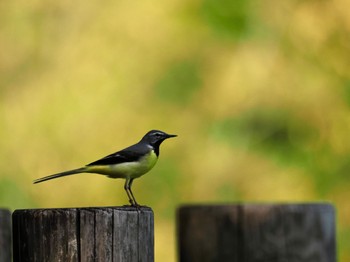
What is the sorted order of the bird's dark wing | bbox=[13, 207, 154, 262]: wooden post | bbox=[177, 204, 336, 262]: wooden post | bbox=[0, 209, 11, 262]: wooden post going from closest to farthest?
bbox=[13, 207, 154, 262]: wooden post
bbox=[0, 209, 11, 262]: wooden post
the bird's dark wing
bbox=[177, 204, 336, 262]: wooden post

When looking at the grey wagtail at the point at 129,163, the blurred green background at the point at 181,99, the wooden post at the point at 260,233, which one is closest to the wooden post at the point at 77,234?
the grey wagtail at the point at 129,163

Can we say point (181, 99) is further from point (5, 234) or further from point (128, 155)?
point (5, 234)

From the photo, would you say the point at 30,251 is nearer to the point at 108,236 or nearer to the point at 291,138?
the point at 108,236

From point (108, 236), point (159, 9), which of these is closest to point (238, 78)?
point (159, 9)

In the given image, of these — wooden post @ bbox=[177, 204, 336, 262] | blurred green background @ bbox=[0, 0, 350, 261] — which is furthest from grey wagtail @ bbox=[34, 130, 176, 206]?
blurred green background @ bbox=[0, 0, 350, 261]

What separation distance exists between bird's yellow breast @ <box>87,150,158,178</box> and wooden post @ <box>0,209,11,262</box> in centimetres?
107

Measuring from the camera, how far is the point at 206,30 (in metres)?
12.4

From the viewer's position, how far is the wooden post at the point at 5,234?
12.4ft

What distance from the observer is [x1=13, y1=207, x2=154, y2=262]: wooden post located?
3.44 m

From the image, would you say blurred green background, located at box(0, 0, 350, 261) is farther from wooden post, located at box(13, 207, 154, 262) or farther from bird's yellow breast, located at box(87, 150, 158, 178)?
wooden post, located at box(13, 207, 154, 262)

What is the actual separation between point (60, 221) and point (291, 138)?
841 centimetres

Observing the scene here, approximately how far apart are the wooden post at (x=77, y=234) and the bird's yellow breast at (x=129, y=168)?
1407 mm

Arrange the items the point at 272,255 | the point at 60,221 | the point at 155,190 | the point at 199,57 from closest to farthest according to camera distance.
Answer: the point at 60,221, the point at 272,255, the point at 155,190, the point at 199,57

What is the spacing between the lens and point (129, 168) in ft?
16.6
